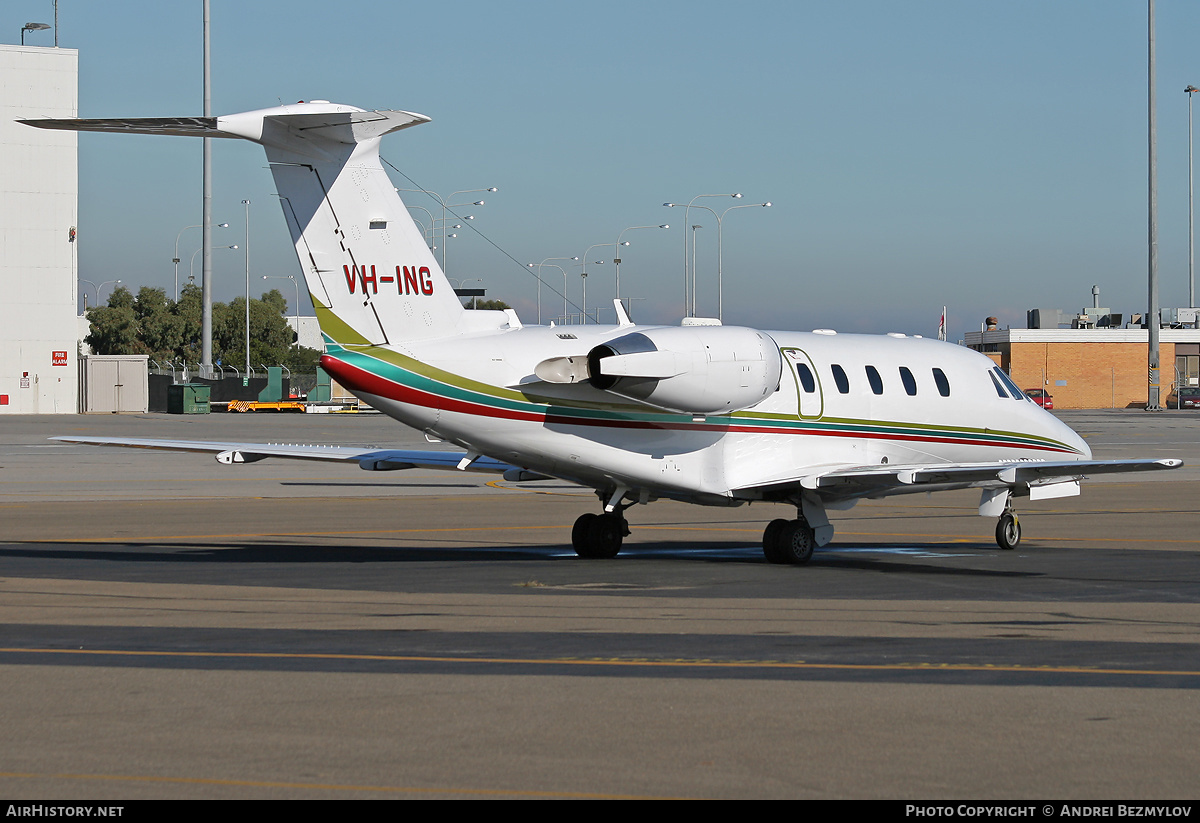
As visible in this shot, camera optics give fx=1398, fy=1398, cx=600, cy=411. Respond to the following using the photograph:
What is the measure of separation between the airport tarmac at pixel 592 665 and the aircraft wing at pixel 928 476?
1.07 metres

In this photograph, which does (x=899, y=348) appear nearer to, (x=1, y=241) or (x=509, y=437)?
(x=509, y=437)

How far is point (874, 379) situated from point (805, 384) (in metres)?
1.59

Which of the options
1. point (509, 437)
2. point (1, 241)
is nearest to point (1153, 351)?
point (1, 241)

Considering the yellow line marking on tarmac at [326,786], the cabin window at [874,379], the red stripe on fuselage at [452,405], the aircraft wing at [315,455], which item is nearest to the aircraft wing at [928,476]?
→ the red stripe on fuselage at [452,405]

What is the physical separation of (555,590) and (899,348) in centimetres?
883

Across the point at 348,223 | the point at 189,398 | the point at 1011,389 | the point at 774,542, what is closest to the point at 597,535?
the point at 774,542

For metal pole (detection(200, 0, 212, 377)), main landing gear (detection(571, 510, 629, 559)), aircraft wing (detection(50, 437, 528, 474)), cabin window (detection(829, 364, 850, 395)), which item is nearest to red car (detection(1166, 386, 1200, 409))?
metal pole (detection(200, 0, 212, 377))

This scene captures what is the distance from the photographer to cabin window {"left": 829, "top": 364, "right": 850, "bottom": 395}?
68.0 ft

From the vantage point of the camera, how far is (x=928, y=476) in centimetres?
1830

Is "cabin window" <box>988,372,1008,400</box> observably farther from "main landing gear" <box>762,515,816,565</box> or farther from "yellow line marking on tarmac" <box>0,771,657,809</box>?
"yellow line marking on tarmac" <box>0,771,657,809</box>

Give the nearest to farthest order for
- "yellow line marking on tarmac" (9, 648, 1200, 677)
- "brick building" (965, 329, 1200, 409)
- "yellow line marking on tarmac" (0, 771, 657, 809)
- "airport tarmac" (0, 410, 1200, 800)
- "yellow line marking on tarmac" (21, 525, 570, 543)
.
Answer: "yellow line marking on tarmac" (0, 771, 657, 809) < "airport tarmac" (0, 410, 1200, 800) < "yellow line marking on tarmac" (9, 648, 1200, 677) < "yellow line marking on tarmac" (21, 525, 570, 543) < "brick building" (965, 329, 1200, 409)

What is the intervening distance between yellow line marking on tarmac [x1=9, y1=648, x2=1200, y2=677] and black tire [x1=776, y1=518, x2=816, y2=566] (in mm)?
7752

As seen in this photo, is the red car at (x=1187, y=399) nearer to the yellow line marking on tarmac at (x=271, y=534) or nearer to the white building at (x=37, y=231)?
the white building at (x=37, y=231)

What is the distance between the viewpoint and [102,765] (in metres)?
7.79
